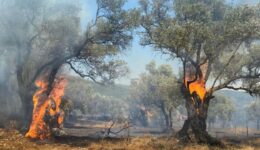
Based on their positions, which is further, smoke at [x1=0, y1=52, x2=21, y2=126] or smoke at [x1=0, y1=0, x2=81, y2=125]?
smoke at [x1=0, y1=52, x2=21, y2=126]

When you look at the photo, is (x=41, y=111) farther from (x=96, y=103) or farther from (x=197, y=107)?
(x=96, y=103)

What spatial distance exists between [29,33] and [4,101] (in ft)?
54.4

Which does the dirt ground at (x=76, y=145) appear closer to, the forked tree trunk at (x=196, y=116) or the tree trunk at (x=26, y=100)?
the forked tree trunk at (x=196, y=116)

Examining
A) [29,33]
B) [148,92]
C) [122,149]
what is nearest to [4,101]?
[29,33]

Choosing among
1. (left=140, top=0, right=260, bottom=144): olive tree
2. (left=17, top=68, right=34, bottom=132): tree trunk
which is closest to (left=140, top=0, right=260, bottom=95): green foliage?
(left=140, top=0, right=260, bottom=144): olive tree

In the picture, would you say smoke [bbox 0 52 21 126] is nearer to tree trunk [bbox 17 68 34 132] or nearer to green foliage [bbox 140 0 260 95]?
tree trunk [bbox 17 68 34 132]

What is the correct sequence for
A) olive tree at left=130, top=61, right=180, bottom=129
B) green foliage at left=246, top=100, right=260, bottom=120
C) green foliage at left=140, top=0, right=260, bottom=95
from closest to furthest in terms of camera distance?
1. green foliage at left=140, top=0, right=260, bottom=95
2. olive tree at left=130, top=61, right=180, bottom=129
3. green foliage at left=246, top=100, right=260, bottom=120

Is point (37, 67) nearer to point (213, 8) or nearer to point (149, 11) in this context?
point (149, 11)

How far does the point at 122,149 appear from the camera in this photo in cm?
3647

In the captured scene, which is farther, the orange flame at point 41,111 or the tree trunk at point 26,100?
the tree trunk at point 26,100

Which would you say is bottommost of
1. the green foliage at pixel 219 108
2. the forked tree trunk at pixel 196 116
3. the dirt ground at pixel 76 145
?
the dirt ground at pixel 76 145

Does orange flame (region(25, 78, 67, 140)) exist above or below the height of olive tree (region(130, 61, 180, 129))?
below

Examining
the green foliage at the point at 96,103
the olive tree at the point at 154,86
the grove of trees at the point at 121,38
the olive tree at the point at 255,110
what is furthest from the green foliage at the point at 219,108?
the grove of trees at the point at 121,38

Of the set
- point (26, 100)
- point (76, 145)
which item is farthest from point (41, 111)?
point (76, 145)
